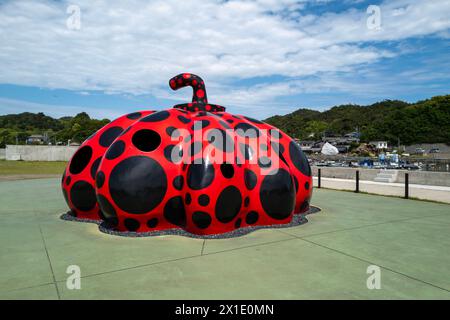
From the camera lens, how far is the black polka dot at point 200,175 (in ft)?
22.1

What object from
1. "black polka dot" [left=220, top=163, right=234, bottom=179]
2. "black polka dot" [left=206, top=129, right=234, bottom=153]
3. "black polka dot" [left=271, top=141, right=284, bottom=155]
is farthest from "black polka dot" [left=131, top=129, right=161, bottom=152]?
"black polka dot" [left=271, top=141, right=284, bottom=155]

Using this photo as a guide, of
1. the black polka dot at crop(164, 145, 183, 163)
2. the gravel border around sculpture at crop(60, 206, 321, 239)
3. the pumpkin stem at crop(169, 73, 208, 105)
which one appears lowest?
the gravel border around sculpture at crop(60, 206, 321, 239)

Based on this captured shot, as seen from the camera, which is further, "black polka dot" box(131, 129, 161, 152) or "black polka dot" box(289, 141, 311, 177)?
"black polka dot" box(289, 141, 311, 177)

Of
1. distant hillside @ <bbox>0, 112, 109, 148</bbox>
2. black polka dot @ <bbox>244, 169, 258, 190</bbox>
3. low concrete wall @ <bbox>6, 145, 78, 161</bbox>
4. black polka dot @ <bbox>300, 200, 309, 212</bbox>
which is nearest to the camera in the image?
black polka dot @ <bbox>244, 169, 258, 190</bbox>

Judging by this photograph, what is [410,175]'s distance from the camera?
61.4 feet

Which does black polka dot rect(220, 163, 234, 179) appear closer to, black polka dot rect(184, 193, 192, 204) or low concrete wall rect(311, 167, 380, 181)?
black polka dot rect(184, 193, 192, 204)

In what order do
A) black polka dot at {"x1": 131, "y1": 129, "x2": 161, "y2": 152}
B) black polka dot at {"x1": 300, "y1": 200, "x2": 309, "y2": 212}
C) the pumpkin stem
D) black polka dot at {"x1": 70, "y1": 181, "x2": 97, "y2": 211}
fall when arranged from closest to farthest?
1. black polka dot at {"x1": 131, "y1": 129, "x2": 161, "y2": 152}
2. black polka dot at {"x1": 70, "y1": 181, "x2": 97, "y2": 211}
3. black polka dot at {"x1": 300, "y1": 200, "x2": 309, "y2": 212}
4. the pumpkin stem

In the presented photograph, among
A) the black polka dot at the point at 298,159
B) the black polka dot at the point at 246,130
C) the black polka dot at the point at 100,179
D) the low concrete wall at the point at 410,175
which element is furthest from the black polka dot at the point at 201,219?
the low concrete wall at the point at 410,175

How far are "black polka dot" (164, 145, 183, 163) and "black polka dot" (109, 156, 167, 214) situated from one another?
316 millimetres

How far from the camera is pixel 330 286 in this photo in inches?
178

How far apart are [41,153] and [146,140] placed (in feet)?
157

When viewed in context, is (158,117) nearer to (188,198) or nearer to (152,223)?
(188,198)

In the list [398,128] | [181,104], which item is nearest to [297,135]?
[398,128]

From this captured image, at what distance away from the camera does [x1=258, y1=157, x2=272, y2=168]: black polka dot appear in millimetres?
7820
